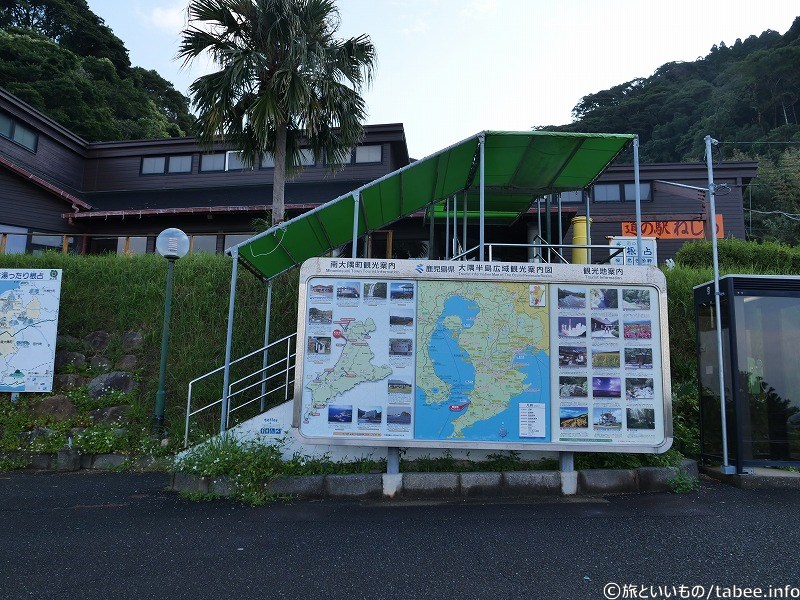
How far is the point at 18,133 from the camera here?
16719 mm

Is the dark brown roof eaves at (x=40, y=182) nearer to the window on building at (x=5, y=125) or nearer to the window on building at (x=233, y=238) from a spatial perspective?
the window on building at (x=5, y=125)

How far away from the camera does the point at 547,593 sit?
336 centimetres

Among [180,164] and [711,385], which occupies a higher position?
[180,164]

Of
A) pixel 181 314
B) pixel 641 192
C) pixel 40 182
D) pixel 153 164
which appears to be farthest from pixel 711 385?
pixel 153 164

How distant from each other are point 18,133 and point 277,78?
454 inches

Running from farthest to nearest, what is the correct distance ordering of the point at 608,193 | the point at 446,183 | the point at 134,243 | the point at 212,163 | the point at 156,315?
the point at 608,193 → the point at 212,163 → the point at 134,243 → the point at 156,315 → the point at 446,183

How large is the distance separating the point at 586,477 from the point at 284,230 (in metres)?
4.74

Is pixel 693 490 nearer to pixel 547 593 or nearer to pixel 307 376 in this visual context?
pixel 547 593

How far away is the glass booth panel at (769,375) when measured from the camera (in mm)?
6246

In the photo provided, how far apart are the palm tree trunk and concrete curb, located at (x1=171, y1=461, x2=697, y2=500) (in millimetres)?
7133

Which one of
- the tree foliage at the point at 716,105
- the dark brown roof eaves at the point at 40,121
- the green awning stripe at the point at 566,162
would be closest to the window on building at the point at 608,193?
the green awning stripe at the point at 566,162

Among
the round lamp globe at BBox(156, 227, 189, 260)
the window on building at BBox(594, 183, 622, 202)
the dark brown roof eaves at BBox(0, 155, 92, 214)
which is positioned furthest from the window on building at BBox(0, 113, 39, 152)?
the window on building at BBox(594, 183, 622, 202)

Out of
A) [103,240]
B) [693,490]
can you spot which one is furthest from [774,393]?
[103,240]

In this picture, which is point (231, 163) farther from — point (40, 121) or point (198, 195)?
point (40, 121)
